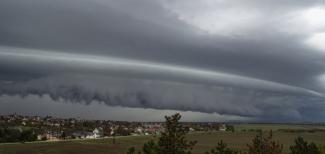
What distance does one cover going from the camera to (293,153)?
76.5m

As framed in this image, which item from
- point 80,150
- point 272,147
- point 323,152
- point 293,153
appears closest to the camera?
point 272,147

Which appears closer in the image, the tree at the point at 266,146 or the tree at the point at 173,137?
the tree at the point at 266,146

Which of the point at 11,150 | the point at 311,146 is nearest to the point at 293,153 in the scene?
the point at 311,146

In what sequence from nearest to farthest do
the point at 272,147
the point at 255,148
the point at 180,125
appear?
the point at 272,147 → the point at 255,148 → the point at 180,125

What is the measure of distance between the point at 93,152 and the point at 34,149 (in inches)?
779

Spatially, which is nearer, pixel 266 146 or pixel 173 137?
pixel 266 146

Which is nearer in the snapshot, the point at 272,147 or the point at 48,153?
the point at 272,147

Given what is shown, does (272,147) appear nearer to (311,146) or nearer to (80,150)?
(311,146)

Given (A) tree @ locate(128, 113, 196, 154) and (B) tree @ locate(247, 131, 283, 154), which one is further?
(A) tree @ locate(128, 113, 196, 154)

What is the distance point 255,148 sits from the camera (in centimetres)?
4219

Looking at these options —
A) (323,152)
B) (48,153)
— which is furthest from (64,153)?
(323,152)

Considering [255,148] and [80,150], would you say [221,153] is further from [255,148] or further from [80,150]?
[80,150]

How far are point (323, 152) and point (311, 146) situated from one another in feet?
26.5

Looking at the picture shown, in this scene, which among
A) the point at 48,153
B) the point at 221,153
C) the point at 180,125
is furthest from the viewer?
the point at 48,153
